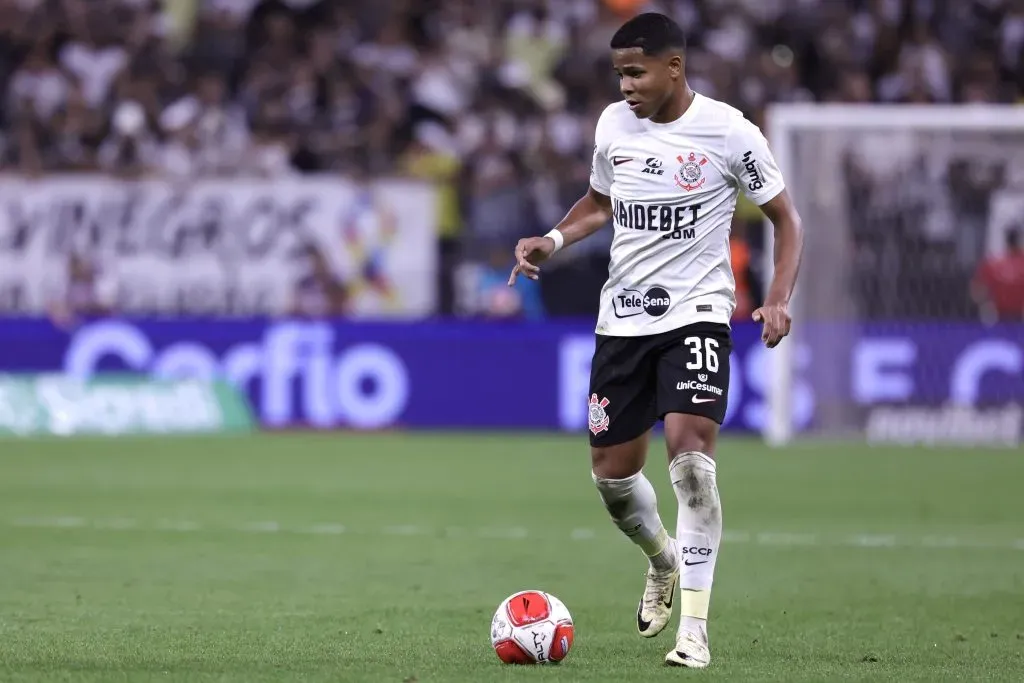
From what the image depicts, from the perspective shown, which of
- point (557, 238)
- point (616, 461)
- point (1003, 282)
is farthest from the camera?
point (1003, 282)

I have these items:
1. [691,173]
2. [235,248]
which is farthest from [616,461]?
[235,248]

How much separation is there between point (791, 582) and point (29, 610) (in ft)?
13.0

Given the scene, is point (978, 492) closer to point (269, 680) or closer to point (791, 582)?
point (791, 582)

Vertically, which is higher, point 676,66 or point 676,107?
point 676,66

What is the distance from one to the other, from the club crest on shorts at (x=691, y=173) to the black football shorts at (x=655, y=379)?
1.85ft

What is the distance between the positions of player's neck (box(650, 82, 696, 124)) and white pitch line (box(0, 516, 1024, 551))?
468 centimetres

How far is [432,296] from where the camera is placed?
64.3 feet

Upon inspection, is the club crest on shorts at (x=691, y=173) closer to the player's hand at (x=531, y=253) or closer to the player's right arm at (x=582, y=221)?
the player's right arm at (x=582, y=221)

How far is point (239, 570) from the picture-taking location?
9.71 meters

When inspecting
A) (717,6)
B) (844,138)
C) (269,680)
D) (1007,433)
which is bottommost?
(1007,433)

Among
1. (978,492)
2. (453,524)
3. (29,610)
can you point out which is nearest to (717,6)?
(978,492)

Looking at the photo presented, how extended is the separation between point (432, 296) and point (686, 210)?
12.6m

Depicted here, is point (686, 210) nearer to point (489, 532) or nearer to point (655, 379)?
point (655, 379)

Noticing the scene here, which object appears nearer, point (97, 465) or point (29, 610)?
point (29, 610)
